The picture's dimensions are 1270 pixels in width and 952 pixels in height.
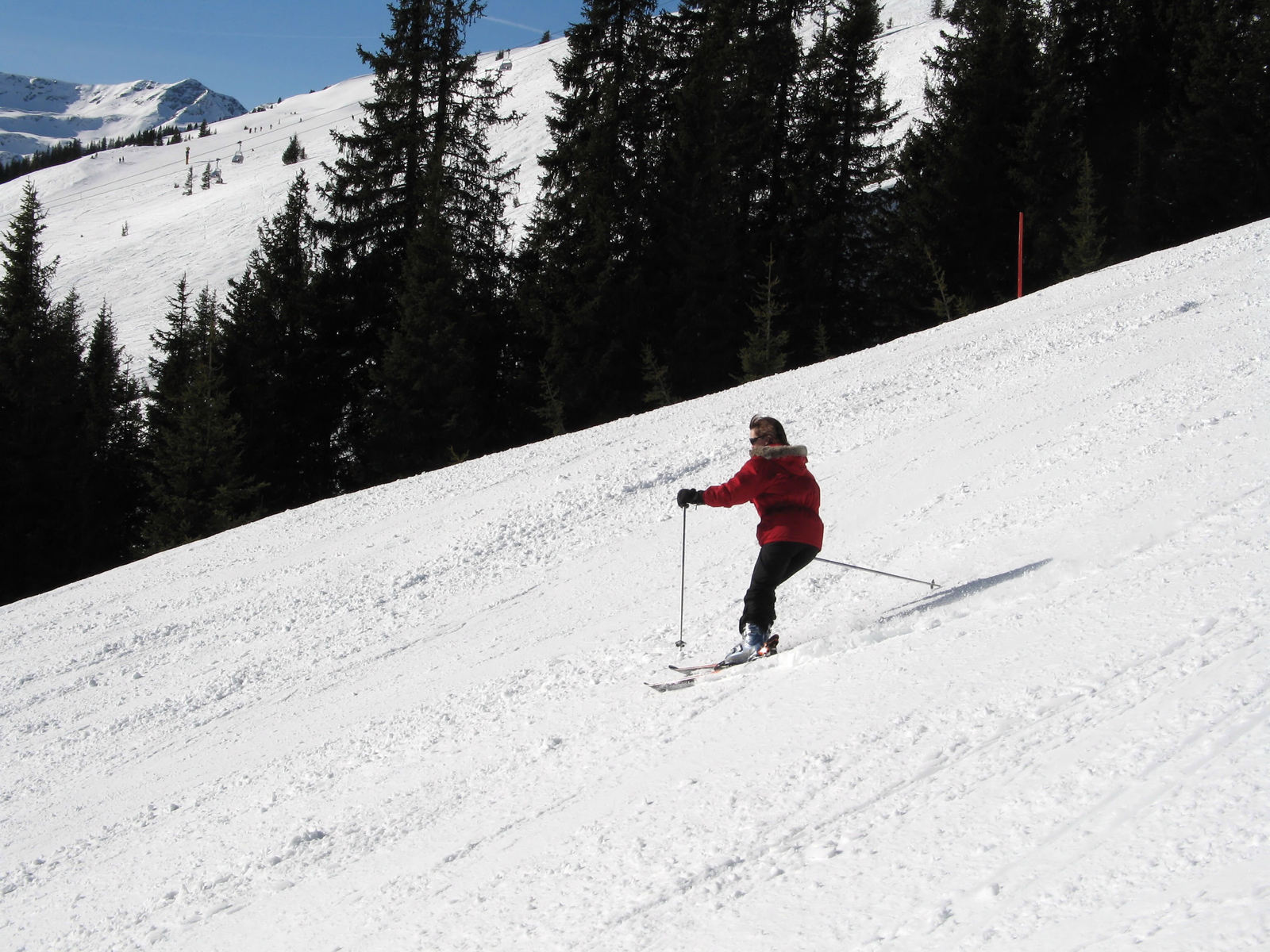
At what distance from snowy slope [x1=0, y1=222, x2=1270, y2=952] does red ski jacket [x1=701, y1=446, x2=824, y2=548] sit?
0.72 m

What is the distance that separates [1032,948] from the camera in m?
2.85

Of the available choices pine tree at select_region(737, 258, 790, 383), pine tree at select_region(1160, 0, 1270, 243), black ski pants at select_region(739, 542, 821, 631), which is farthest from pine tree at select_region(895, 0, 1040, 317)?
black ski pants at select_region(739, 542, 821, 631)

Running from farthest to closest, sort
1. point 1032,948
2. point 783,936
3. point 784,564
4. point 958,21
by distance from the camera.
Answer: point 958,21, point 784,564, point 783,936, point 1032,948

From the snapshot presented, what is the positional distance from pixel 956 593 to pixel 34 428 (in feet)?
99.0

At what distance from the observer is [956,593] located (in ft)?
20.3

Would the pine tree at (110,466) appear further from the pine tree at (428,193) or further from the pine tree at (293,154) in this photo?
the pine tree at (293,154)

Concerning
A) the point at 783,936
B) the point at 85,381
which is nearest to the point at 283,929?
the point at 783,936

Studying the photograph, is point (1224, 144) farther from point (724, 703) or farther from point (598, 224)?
point (724, 703)

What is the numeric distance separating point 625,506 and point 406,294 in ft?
59.7

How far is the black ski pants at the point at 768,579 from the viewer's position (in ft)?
19.8

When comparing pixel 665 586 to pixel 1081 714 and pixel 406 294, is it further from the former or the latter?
pixel 406 294

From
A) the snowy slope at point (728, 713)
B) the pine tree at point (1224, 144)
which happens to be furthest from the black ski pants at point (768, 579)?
the pine tree at point (1224, 144)

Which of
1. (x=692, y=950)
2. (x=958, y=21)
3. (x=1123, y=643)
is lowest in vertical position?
(x=692, y=950)

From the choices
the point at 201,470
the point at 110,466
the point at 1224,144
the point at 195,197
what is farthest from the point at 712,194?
the point at 195,197
